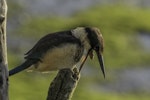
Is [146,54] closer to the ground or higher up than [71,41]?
closer to the ground

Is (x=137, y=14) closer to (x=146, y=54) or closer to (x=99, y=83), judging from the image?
(x=146, y=54)

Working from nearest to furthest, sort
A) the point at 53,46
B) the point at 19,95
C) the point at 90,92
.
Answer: the point at 53,46
the point at 19,95
the point at 90,92

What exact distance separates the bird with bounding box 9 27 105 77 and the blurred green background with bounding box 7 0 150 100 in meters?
9.87

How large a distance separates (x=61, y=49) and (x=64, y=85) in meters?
0.14

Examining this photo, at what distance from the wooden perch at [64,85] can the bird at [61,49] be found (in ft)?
0.15

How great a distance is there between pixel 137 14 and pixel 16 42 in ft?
10.7

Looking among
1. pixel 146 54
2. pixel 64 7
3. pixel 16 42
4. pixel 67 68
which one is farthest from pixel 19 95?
pixel 67 68

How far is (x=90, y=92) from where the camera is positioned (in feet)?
46.4

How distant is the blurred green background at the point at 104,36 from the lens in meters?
14.0

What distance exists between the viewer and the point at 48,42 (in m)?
2.47

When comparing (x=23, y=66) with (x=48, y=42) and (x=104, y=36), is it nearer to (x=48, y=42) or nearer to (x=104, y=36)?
(x=48, y=42)

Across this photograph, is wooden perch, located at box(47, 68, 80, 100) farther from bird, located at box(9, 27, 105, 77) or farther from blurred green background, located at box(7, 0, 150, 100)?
blurred green background, located at box(7, 0, 150, 100)

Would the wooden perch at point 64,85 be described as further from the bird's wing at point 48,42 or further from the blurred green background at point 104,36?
the blurred green background at point 104,36

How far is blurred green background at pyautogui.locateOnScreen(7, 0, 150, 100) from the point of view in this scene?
14.0 metres
